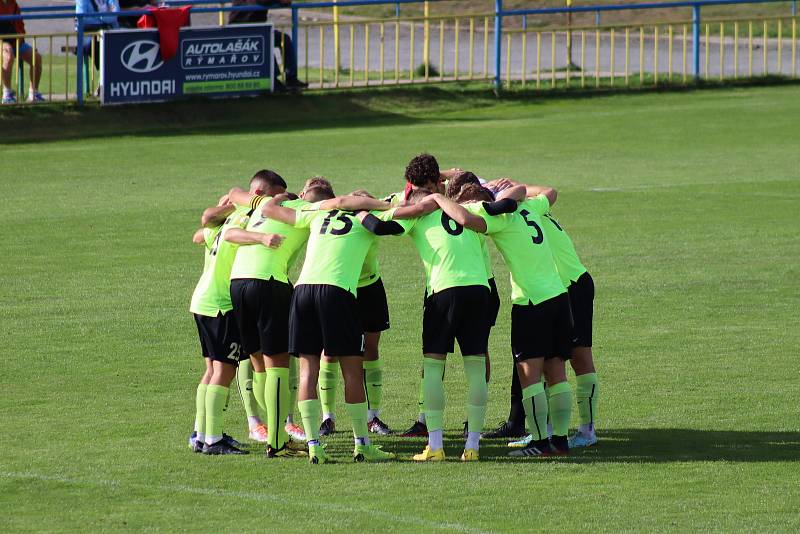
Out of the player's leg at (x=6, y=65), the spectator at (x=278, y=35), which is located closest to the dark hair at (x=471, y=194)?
the player's leg at (x=6, y=65)

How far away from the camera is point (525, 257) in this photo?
989 centimetres

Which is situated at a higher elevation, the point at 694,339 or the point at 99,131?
the point at 99,131

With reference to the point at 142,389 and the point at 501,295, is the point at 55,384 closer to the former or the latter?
the point at 142,389

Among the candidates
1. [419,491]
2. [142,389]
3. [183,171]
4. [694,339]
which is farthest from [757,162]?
[419,491]

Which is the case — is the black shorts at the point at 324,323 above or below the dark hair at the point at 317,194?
below

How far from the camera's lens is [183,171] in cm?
2312

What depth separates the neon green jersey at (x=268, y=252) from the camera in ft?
32.5

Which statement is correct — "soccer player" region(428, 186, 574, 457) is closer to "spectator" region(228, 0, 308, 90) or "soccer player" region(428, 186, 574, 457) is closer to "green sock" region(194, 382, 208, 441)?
"green sock" region(194, 382, 208, 441)

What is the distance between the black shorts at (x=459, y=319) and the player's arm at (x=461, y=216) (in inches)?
16.6

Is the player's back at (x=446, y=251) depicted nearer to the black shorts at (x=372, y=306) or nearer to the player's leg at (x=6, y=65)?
the black shorts at (x=372, y=306)

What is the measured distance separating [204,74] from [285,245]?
57.6 ft

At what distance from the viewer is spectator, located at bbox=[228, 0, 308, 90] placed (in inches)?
1086

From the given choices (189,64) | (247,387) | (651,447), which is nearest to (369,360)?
(247,387)

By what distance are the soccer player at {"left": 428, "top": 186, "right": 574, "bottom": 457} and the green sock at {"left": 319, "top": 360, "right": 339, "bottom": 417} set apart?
1416mm
